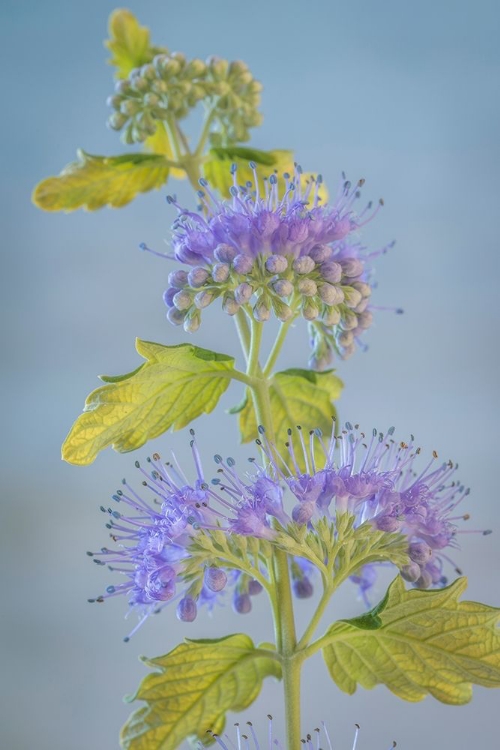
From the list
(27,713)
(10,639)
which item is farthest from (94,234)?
(27,713)

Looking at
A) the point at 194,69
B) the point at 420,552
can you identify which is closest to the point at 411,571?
the point at 420,552

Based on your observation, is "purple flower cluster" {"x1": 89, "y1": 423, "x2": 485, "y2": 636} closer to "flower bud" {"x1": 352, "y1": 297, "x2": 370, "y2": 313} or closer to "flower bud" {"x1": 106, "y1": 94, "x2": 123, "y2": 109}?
"flower bud" {"x1": 352, "y1": 297, "x2": 370, "y2": 313}

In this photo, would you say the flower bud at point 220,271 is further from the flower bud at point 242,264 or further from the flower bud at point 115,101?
the flower bud at point 115,101

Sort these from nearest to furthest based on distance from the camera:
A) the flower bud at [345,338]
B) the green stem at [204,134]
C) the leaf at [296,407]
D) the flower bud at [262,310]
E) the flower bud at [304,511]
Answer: the flower bud at [304,511], the flower bud at [262,310], the flower bud at [345,338], the leaf at [296,407], the green stem at [204,134]

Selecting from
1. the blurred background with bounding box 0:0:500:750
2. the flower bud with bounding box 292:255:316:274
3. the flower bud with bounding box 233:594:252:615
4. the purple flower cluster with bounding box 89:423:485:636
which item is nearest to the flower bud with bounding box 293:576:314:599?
the flower bud with bounding box 233:594:252:615

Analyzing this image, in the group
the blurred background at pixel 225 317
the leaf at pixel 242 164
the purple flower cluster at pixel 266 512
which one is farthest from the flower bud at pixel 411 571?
the blurred background at pixel 225 317

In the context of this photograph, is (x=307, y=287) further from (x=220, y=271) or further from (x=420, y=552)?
(x=420, y=552)

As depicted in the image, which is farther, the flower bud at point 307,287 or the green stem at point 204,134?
the green stem at point 204,134
